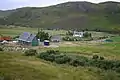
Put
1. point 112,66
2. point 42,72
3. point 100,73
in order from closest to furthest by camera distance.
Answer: point 42,72 < point 100,73 < point 112,66

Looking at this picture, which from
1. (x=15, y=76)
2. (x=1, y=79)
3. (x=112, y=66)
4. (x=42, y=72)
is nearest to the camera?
(x=1, y=79)

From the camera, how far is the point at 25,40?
277 feet

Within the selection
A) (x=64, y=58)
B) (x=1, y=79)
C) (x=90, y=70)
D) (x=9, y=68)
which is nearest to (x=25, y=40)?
(x=64, y=58)

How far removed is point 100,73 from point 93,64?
425 inches

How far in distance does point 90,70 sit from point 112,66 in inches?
320

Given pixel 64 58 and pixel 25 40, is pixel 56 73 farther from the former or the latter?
pixel 25 40

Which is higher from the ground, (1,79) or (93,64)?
(1,79)

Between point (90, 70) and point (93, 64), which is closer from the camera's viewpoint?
point (90, 70)

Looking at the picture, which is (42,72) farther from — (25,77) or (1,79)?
(1,79)

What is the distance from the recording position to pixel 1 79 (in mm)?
20375

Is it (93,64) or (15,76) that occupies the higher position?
(15,76)

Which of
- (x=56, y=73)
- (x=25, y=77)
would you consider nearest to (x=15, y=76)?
(x=25, y=77)

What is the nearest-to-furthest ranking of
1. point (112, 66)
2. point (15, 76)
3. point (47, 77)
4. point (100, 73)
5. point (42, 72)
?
point (15, 76) → point (47, 77) → point (42, 72) → point (100, 73) → point (112, 66)

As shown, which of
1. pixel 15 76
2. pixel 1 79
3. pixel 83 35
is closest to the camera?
pixel 1 79
